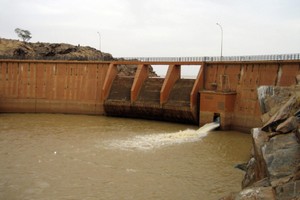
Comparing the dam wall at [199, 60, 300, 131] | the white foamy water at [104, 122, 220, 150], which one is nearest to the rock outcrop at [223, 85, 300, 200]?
the white foamy water at [104, 122, 220, 150]

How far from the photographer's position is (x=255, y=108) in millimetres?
28594

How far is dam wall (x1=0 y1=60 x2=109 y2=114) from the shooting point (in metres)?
40.3

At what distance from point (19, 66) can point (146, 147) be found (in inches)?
987

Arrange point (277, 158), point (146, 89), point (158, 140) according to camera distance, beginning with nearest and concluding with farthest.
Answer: point (277, 158) < point (158, 140) < point (146, 89)

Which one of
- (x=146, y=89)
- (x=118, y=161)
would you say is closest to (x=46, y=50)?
(x=146, y=89)

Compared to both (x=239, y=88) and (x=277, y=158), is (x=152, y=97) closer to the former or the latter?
(x=239, y=88)

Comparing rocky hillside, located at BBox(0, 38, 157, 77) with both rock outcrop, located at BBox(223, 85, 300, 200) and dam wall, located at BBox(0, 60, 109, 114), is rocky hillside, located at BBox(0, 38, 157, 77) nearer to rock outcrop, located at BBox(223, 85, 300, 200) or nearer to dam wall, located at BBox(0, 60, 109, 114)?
dam wall, located at BBox(0, 60, 109, 114)

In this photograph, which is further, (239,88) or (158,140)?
(239,88)

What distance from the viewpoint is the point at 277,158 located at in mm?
10359

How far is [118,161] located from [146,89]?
1874 centimetres

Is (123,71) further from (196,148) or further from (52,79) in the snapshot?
(196,148)

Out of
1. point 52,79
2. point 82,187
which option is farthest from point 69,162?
point 52,79

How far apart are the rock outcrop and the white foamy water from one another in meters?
11.6

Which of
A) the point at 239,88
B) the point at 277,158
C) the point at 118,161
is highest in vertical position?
the point at 239,88
